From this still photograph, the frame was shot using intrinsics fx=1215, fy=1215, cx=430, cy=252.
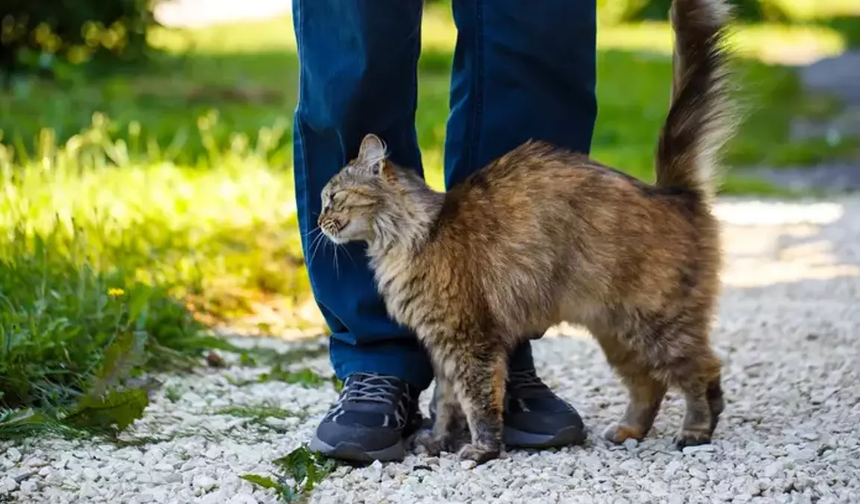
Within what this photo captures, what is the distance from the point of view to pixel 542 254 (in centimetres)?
270

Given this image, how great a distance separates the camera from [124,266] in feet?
13.6

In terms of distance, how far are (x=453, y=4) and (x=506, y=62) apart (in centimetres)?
→ 19

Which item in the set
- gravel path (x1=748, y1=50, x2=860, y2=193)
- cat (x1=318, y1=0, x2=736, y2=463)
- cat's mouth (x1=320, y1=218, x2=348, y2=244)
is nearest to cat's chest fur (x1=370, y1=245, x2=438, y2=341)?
cat (x1=318, y1=0, x2=736, y2=463)

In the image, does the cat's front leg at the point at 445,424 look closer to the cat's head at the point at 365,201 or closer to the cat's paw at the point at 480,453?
the cat's paw at the point at 480,453

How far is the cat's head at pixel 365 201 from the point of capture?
275cm

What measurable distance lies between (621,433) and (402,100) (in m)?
0.95

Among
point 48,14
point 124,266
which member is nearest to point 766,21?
point 48,14

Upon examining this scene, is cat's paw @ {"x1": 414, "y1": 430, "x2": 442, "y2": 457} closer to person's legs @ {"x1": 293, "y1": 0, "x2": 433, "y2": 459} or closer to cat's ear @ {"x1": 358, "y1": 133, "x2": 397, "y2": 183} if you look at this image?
person's legs @ {"x1": 293, "y1": 0, "x2": 433, "y2": 459}

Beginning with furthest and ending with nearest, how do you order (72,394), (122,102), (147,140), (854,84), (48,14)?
(854,84) < (48,14) < (122,102) < (147,140) < (72,394)

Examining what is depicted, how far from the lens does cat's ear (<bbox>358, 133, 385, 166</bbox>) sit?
2.71 metres

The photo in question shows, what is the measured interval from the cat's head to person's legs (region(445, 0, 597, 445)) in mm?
240

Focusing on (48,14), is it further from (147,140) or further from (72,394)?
(72,394)

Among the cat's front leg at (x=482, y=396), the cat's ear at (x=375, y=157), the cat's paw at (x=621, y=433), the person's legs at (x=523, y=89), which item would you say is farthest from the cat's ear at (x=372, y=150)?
the cat's paw at (x=621, y=433)

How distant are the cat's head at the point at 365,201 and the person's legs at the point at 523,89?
240mm
